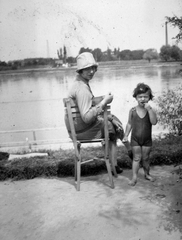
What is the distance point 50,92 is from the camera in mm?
8664

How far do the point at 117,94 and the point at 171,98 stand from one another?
1599 mm

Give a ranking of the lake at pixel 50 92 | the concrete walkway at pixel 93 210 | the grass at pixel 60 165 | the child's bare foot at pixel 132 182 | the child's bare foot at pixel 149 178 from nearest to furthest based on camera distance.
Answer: the concrete walkway at pixel 93 210
the child's bare foot at pixel 132 182
the child's bare foot at pixel 149 178
the grass at pixel 60 165
the lake at pixel 50 92

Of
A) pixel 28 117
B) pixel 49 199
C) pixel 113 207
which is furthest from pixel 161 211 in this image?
pixel 28 117

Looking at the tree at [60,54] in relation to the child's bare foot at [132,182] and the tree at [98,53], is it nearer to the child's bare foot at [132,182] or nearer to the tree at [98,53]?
the tree at [98,53]

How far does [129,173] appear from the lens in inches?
187

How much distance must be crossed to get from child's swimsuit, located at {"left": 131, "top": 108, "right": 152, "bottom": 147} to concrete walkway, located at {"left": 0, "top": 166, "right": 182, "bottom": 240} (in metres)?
0.55

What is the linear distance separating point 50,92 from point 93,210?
217 inches

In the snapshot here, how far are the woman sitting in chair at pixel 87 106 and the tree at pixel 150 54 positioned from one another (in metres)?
Answer: 4.24

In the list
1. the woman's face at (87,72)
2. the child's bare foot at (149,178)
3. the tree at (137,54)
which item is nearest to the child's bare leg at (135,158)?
the child's bare foot at (149,178)

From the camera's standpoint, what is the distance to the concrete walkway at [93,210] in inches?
122

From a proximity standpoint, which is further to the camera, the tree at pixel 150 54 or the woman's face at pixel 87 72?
the tree at pixel 150 54

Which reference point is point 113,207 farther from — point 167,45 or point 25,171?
point 167,45

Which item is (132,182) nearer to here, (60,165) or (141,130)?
(141,130)

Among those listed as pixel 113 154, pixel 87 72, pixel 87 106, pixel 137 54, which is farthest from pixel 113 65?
pixel 87 106
